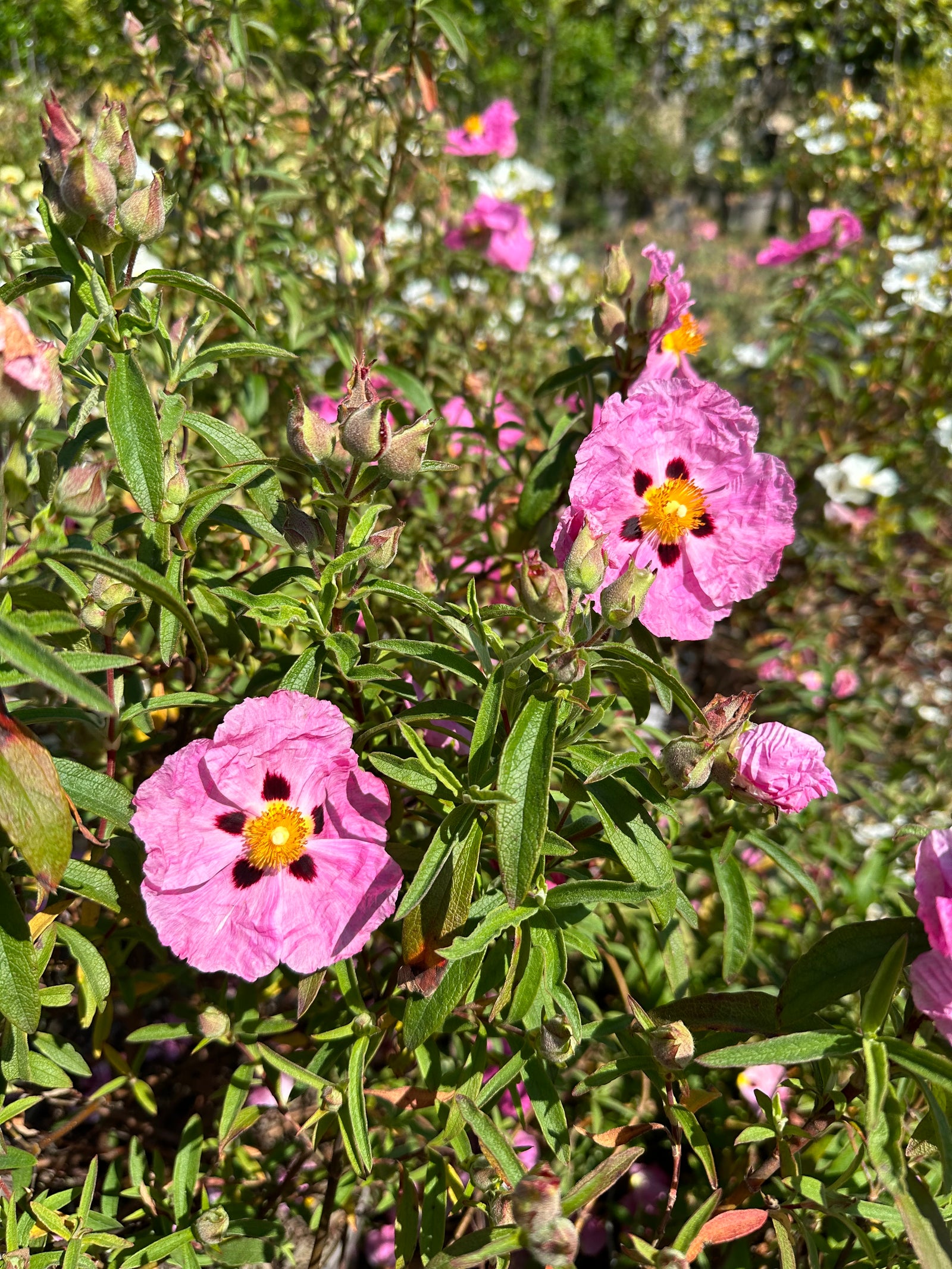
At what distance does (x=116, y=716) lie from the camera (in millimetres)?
1226

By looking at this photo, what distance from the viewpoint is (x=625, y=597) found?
1.10m

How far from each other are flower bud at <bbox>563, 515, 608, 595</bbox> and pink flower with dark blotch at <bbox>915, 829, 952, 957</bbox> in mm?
450

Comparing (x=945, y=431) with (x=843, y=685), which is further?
(x=945, y=431)

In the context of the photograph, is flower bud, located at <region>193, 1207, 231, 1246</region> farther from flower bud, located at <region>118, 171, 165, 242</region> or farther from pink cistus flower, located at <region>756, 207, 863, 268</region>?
pink cistus flower, located at <region>756, 207, 863, 268</region>

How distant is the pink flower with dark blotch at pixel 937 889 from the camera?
2.99 ft

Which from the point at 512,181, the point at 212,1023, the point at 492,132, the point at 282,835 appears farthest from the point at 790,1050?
the point at 512,181

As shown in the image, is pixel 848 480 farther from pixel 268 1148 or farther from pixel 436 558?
pixel 268 1148

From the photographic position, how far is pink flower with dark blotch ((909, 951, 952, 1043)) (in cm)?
93

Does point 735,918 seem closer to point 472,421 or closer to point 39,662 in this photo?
point 39,662

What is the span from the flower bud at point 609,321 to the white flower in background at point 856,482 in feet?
5.75

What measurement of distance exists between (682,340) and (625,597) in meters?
0.78

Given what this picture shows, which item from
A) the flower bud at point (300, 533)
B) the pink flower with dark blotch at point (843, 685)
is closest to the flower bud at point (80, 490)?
the flower bud at point (300, 533)

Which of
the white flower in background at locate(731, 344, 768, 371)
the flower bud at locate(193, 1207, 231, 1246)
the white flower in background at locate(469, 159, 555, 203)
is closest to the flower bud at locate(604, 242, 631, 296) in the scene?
the flower bud at locate(193, 1207, 231, 1246)

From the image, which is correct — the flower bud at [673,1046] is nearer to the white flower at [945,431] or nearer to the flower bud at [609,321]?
the flower bud at [609,321]
